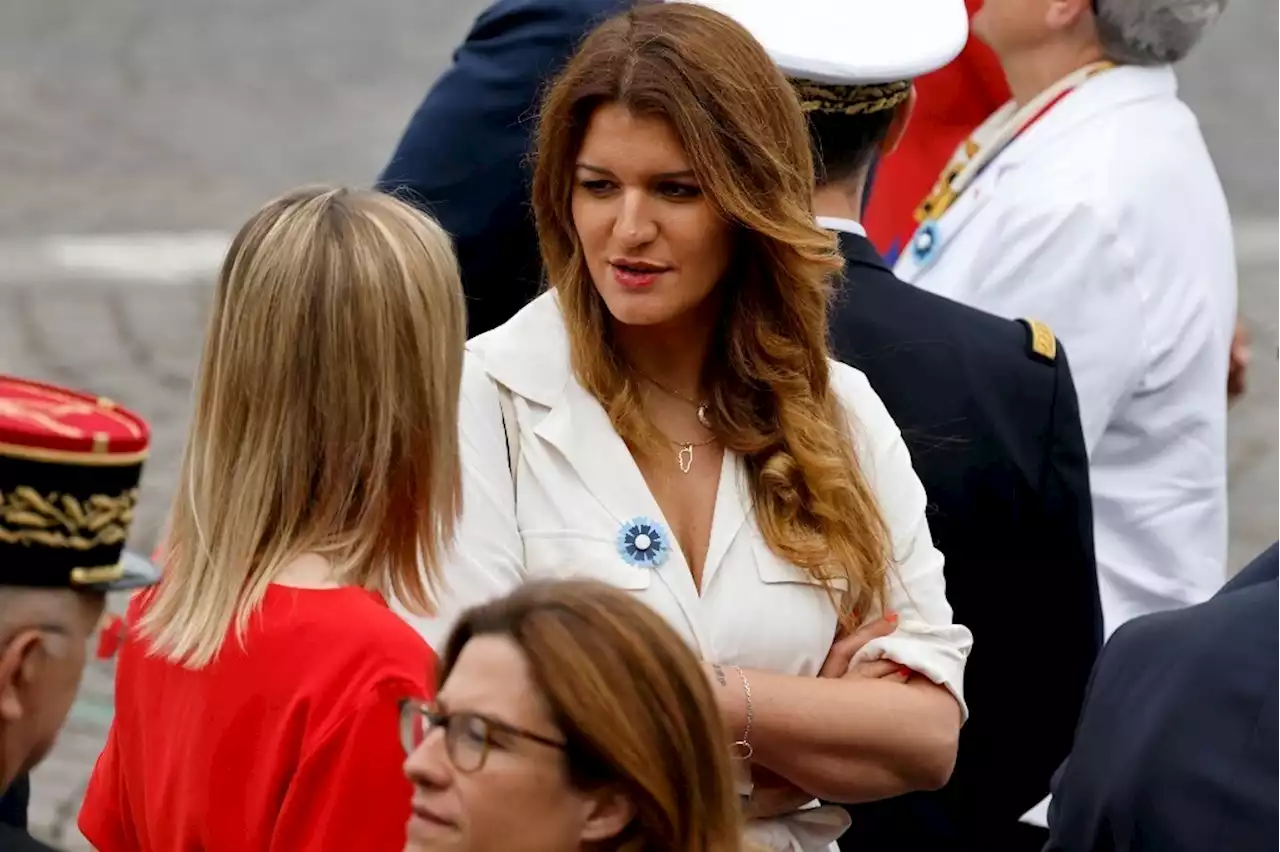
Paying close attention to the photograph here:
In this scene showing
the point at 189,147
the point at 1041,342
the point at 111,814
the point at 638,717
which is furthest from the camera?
the point at 189,147

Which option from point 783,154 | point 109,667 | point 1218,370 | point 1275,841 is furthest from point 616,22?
point 109,667

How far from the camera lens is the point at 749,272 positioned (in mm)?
3203

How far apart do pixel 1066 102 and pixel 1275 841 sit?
235 cm

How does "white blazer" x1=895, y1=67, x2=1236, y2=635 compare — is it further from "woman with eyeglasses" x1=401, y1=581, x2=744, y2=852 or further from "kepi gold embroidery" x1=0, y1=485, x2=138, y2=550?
"kepi gold embroidery" x1=0, y1=485, x2=138, y2=550

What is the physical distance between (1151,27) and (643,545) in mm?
2014

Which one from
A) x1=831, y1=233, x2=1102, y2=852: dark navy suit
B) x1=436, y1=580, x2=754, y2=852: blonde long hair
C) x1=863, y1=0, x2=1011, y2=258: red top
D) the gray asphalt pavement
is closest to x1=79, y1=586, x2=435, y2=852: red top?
x1=436, y1=580, x2=754, y2=852: blonde long hair

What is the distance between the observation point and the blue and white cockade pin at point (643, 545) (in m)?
2.98

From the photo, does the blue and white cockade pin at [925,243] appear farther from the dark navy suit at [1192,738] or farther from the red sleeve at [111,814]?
the red sleeve at [111,814]

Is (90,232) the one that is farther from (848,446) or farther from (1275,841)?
(1275,841)

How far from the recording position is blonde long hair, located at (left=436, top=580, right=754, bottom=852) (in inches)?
86.7

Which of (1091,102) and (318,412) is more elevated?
(318,412)

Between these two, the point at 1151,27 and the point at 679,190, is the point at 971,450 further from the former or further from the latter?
the point at 1151,27

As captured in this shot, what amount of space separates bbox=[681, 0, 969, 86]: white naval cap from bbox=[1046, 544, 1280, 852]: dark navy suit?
4.03 feet

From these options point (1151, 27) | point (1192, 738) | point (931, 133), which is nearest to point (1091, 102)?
point (1151, 27)
